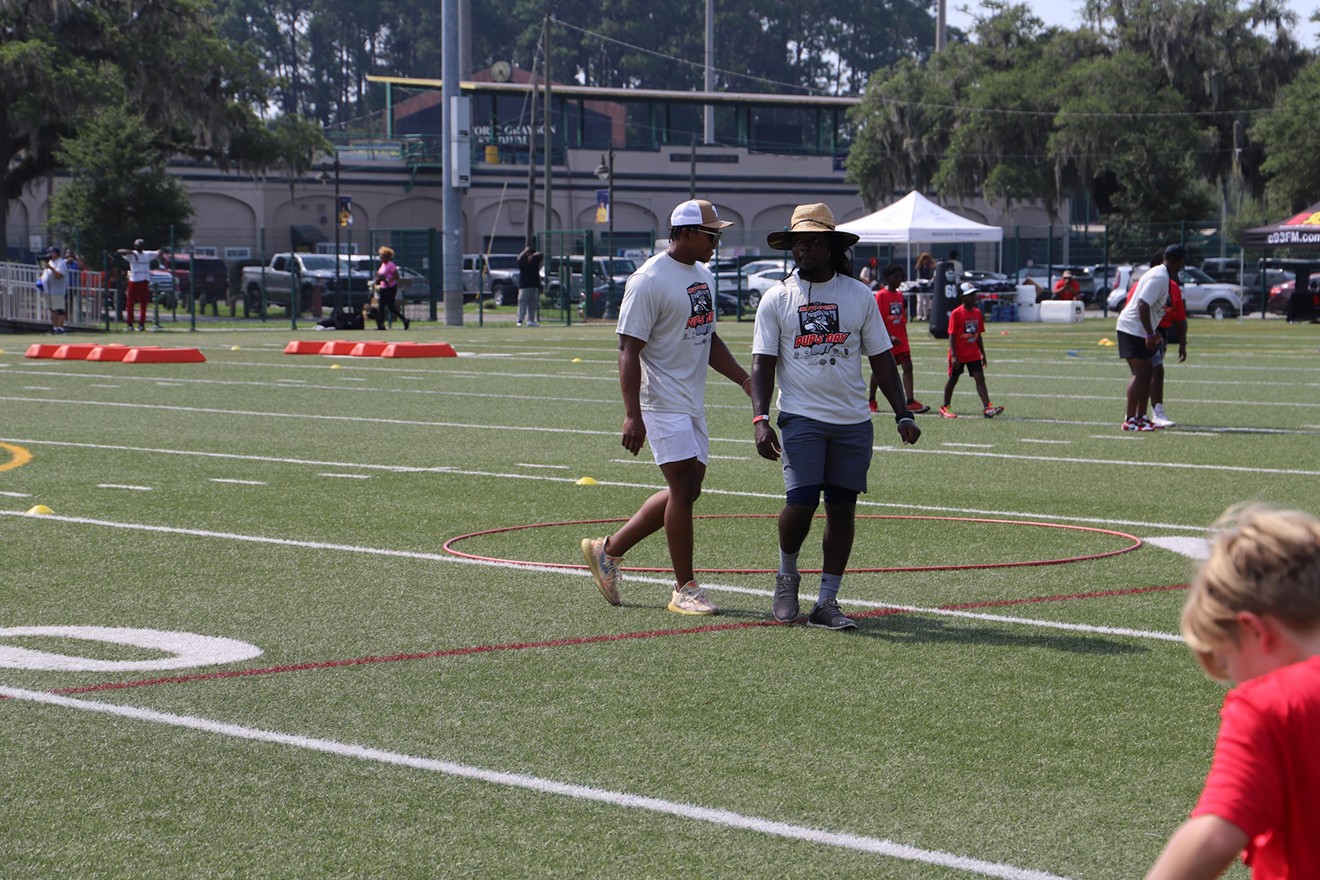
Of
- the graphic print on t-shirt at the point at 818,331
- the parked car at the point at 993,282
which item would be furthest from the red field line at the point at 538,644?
the parked car at the point at 993,282

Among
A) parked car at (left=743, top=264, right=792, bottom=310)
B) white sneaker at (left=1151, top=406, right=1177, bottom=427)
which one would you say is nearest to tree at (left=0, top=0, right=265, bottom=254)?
parked car at (left=743, top=264, right=792, bottom=310)

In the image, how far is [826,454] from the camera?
794 cm

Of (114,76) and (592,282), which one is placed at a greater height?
(114,76)

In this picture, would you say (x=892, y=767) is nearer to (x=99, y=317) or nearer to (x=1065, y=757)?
(x=1065, y=757)

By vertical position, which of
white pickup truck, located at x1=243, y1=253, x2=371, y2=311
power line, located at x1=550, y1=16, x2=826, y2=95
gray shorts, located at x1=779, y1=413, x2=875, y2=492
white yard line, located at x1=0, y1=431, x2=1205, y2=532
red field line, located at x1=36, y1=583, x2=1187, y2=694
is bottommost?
red field line, located at x1=36, y1=583, x2=1187, y2=694

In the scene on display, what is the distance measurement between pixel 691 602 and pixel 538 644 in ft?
3.14

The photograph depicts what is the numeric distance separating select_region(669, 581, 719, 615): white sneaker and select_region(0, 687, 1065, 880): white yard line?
2.54 meters

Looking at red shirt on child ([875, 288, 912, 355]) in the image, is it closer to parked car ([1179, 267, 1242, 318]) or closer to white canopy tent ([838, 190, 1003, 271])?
white canopy tent ([838, 190, 1003, 271])

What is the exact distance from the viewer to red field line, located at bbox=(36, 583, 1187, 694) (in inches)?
269

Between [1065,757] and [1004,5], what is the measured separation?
62.1 m

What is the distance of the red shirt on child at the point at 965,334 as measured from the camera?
1850 cm

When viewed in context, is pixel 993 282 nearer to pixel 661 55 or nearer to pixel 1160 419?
pixel 1160 419

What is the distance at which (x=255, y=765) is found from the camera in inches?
224

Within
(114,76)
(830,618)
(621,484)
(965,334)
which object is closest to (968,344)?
(965,334)
